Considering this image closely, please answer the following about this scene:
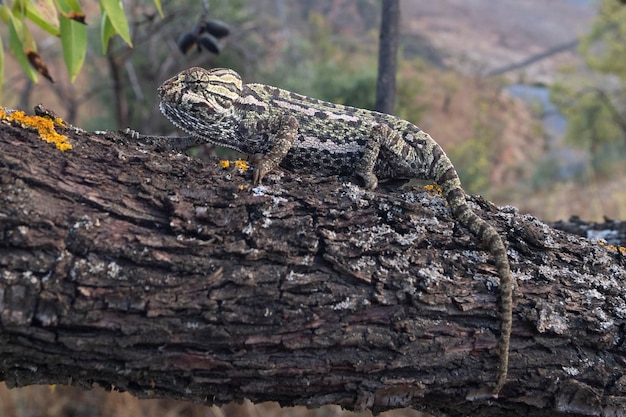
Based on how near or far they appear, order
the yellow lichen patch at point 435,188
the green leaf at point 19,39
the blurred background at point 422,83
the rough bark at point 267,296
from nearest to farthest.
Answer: the rough bark at point 267,296, the yellow lichen patch at point 435,188, the green leaf at point 19,39, the blurred background at point 422,83

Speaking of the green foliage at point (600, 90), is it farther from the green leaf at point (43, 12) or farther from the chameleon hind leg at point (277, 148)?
the green leaf at point (43, 12)

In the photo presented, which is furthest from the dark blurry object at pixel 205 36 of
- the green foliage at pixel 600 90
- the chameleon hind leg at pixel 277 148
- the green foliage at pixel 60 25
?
the green foliage at pixel 600 90

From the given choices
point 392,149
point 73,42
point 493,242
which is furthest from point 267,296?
point 73,42

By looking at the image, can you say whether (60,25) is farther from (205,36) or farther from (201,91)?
(205,36)

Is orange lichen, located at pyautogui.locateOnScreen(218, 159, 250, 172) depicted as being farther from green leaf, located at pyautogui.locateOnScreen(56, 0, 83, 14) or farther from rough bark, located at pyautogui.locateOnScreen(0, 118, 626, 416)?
green leaf, located at pyautogui.locateOnScreen(56, 0, 83, 14)

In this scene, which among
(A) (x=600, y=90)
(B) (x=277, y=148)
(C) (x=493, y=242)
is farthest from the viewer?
(A) (x=600, y=90)
